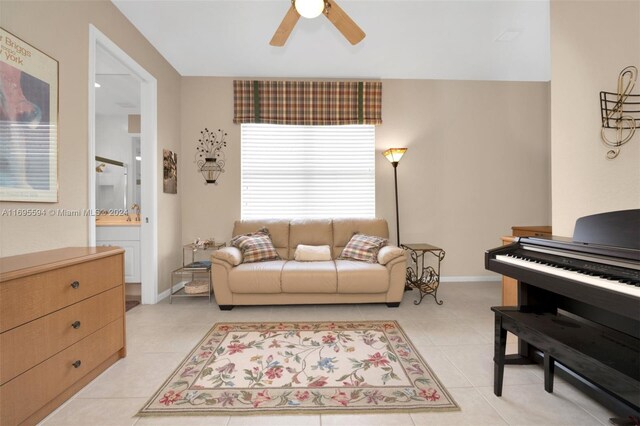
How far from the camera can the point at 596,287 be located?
1.21 metres

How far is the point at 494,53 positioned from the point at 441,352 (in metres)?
3.45

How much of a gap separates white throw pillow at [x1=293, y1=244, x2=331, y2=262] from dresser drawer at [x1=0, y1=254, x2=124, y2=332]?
6.05ft

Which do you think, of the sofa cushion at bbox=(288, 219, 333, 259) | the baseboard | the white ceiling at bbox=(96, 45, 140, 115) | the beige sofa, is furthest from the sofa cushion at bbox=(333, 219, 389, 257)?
the white ceiling at bbox=(96, 45, 140, 115)

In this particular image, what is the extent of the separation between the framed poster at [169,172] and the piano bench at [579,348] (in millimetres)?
3607

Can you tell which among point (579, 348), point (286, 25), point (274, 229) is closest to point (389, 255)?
point (274, 229)

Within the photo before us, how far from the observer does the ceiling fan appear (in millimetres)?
1845

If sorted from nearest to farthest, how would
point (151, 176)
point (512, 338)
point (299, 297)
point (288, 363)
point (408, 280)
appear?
1. point (288, 363)
2. point (512, 338)
3. point (299, 297)
4. point (151, 176)
5. point (408, 280)

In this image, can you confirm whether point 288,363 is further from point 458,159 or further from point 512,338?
point 458,159

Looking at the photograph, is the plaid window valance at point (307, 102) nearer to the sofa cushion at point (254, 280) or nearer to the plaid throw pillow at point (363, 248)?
the plaid throw pillow at point (363, 248)

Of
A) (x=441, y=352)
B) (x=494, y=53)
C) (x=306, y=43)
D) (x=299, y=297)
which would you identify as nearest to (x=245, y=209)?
(x=299, y=297)

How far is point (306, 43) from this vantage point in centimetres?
325

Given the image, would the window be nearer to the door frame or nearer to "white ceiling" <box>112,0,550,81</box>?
"white ceiling" <box>112,0,550,81</box>

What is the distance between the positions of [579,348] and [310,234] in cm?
275

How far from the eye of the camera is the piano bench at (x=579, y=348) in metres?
1.17
